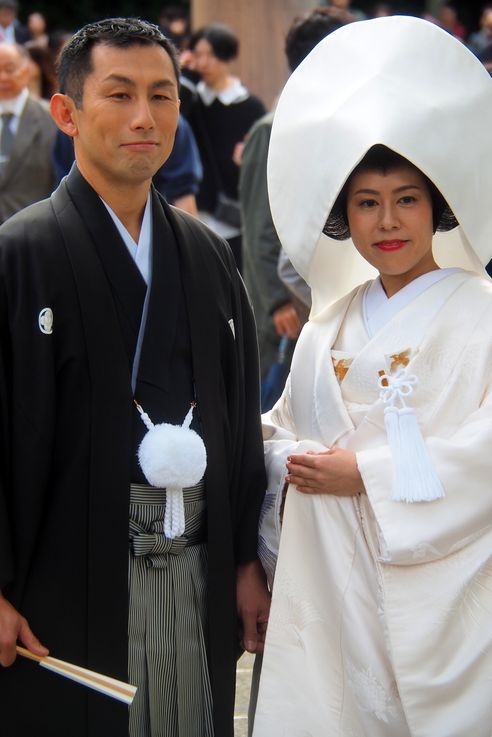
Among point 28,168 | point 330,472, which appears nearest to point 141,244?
point 330,472

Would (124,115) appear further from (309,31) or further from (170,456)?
(309,31)

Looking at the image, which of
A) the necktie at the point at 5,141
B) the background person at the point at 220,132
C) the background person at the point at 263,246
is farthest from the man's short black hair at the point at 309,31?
the necktie at the point at 5,141

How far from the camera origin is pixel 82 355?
2775mm

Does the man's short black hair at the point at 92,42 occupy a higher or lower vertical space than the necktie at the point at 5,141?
lower

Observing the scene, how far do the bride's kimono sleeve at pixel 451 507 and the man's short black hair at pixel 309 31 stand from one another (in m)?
2.44

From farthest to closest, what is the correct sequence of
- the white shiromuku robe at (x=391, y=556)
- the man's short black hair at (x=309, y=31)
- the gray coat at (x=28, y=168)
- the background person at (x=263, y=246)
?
the gray coat at (x=28, y=168) < the background person at (x=263, y=246) < the man's short black hair at (x=309, y=31) < the white shiromuku robe at (x=391, y=556)

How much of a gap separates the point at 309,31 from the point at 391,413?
248 centimetres

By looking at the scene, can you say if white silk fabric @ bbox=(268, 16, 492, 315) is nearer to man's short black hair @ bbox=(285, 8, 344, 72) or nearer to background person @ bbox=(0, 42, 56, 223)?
man's short black hair @ bbox=(285, 8, 344, 72)

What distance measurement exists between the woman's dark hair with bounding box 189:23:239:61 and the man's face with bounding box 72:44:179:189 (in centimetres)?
464

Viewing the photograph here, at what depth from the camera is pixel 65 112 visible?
297cm

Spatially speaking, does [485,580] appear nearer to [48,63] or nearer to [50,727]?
[50,727]

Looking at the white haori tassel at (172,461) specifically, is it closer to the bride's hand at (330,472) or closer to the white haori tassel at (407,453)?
the bride's hand at (330,472)

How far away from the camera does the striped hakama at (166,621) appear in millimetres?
2875

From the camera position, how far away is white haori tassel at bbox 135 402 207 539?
2766 millimetres
